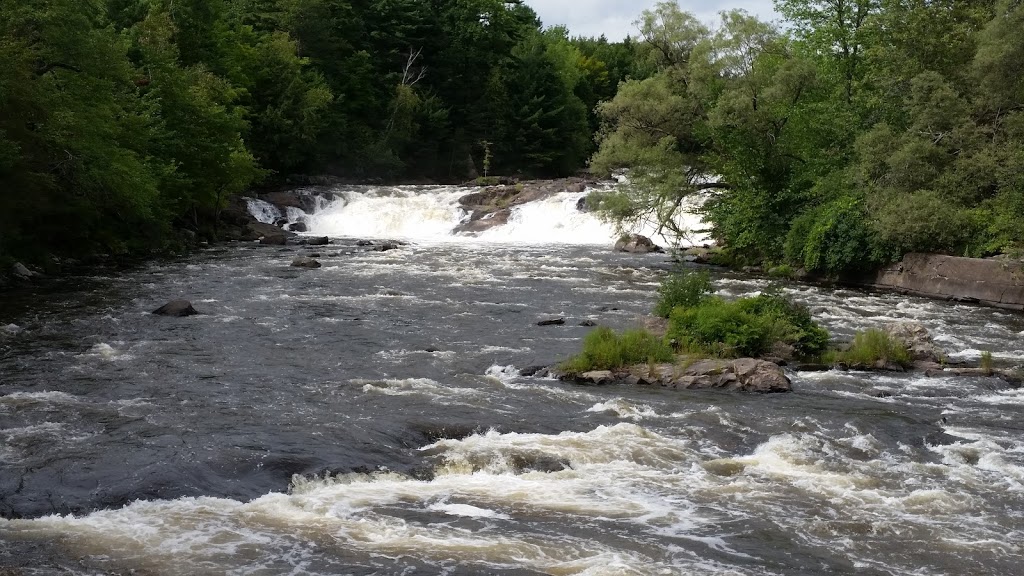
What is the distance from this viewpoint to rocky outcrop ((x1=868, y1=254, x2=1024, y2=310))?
27.6m

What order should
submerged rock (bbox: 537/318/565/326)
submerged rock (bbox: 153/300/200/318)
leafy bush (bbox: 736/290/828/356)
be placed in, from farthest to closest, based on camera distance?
submerged rock (bbox: 153/300/200/318), submerged rock (bbox: 537/318/565/326), leafy bush (bbox: 736/290/828/356)

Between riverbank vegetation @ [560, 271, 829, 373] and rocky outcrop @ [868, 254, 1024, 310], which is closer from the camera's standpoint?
riverbank vegetation @ [560, 271, 829, 373]

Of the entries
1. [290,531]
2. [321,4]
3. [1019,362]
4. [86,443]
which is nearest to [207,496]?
[290,531]

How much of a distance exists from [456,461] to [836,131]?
27580 millimetres

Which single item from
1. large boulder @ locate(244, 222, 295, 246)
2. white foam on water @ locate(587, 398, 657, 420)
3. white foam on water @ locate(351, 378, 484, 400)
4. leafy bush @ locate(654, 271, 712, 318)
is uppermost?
leafy bush @ locate(654, 271, 712, 318)

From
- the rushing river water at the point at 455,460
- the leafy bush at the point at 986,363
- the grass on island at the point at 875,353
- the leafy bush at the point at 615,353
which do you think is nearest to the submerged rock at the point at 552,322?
the rushing river water at the point at 455,460

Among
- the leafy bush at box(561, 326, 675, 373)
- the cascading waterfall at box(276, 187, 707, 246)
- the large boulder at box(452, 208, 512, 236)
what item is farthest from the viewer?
the large boulder at box(452, 208, 512, 236)

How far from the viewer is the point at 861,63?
3609 cm

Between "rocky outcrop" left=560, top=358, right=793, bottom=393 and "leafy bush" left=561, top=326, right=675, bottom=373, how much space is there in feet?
0.91

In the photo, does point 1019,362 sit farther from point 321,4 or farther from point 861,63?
point 321,4

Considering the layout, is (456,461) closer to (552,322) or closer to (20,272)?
(552,322)

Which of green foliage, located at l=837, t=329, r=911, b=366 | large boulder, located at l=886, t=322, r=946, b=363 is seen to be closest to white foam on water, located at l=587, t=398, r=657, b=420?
green foliage, located at l=837, t=329, r=911, b=366

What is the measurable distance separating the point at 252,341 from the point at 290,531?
1135cm

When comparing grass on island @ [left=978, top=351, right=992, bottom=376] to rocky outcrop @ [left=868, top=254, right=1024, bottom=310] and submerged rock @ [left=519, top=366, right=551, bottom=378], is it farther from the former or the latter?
rocky outcrop @ [left=868, top=254, right=1024, bottom=310]
